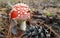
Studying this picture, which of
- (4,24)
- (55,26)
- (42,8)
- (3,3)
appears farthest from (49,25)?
(3,3)

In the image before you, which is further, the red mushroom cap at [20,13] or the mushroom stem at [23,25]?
the mushroom stem at [23,25]

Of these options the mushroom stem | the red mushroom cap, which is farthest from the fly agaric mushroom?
the mushroom stem

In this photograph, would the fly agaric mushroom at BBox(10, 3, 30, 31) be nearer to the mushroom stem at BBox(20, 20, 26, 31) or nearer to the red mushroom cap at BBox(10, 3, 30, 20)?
the red mushroom cap at BBox(10, 3, 30, 20)

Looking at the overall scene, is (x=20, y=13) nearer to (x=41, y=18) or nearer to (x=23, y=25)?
(x=23, y=25)

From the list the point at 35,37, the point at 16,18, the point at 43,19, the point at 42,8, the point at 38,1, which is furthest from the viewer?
the point at 38,1

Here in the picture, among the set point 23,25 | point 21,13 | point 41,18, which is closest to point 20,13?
point 21,13

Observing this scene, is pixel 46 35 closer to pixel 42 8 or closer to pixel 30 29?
pixel 30 29

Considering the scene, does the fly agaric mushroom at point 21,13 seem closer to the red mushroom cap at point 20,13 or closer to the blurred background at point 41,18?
the red mushroom cap at point 20,13

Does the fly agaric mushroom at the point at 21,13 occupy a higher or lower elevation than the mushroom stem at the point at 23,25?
higher

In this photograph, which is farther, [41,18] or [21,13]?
[41,18]

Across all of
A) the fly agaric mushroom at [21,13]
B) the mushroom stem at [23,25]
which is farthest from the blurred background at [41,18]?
the fly agaric mushroom at [21,13]

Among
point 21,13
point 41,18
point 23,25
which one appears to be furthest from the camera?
point 41,18
